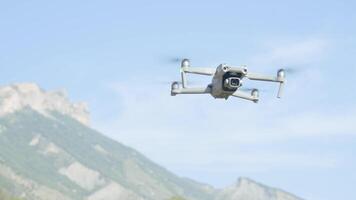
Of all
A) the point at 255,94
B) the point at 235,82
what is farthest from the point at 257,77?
the point at 255,94

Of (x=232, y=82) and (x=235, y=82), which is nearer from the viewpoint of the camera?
(x=232, y=82)

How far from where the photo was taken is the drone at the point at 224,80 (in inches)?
2149

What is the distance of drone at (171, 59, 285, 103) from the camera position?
5459 cm

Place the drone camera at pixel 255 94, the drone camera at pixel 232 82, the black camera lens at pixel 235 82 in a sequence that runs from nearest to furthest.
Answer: the drone camera at pixel 232 82, the black camera lens at pixel 235 82, the drone camera at pixel 255 94

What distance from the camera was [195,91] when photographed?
5712cm

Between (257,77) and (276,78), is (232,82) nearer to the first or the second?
(257,77)

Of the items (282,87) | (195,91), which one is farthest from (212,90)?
(282,87)

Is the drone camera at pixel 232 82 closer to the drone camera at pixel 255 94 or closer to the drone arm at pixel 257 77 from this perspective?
the drone arm at pixel 257 77

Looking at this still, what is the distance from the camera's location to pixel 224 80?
2156 inches

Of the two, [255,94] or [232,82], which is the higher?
[255,94]

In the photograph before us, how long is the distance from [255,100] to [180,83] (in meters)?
4.96

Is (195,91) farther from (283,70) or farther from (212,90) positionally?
(283,70)

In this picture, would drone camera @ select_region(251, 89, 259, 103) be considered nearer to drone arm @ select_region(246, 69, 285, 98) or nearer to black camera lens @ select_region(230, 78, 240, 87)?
drone arm @ select_region(246, 69, 285, 98)

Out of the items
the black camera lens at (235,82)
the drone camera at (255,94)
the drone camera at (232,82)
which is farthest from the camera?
the drone camera at (255,94)
